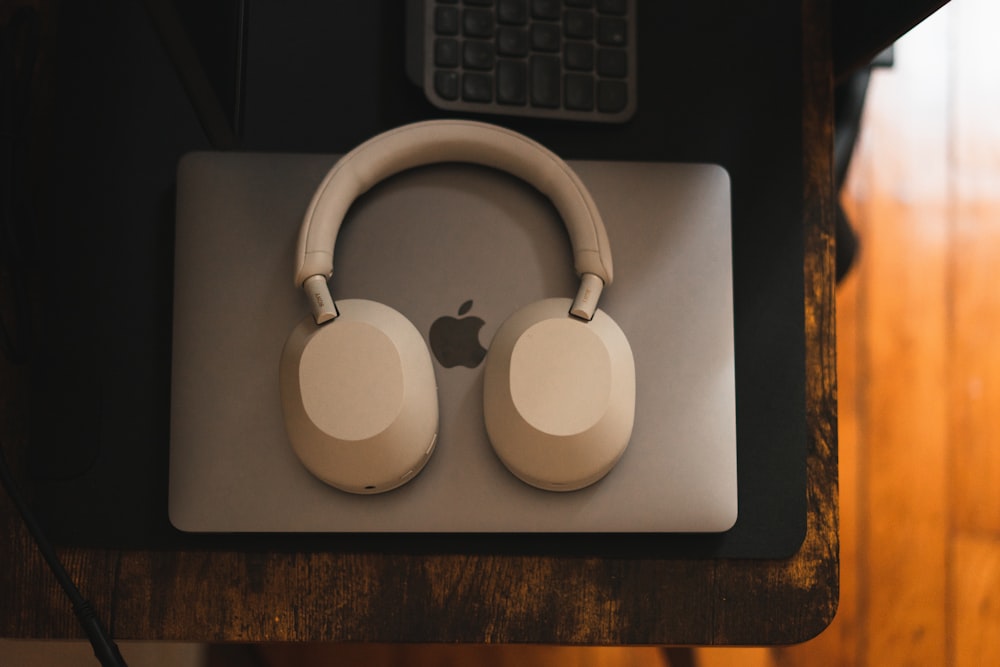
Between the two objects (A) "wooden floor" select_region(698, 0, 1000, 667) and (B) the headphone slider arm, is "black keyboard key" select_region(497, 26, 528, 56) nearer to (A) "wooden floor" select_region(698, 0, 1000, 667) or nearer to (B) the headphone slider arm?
(B) the headphone slider arm

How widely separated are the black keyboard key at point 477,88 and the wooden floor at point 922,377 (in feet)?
2.46

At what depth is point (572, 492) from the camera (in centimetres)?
55

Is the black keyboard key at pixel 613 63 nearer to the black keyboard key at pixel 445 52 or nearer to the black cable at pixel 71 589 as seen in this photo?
the black keyboard key at pixel 445 52

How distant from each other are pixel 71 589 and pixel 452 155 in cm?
38

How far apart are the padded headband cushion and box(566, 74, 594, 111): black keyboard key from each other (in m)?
0.09

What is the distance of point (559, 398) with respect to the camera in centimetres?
50

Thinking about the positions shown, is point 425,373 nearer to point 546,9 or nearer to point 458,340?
point 458,340

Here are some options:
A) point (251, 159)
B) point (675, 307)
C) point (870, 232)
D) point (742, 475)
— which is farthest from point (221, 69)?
point (870, 232)

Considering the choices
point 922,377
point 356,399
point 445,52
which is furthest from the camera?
point 922,377

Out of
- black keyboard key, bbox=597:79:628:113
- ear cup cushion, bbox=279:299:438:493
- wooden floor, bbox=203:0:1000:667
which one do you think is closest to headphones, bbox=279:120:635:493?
ear cup cushion, bbox=279:299:438:493

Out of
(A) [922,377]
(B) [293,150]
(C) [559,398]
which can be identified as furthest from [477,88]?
(A) [922,377]

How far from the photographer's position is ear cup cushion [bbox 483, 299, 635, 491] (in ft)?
1.64

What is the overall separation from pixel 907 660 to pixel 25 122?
3.96ft

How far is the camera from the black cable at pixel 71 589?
1.68ft
